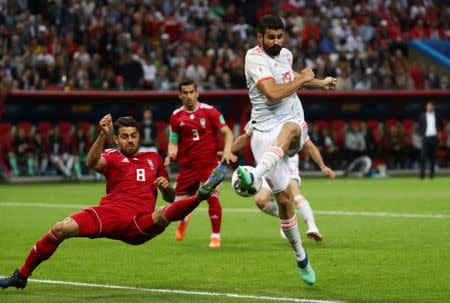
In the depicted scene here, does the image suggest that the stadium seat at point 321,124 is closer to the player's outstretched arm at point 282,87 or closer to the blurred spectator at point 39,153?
the blurred spectator at point 39,153

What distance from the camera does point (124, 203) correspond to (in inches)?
414

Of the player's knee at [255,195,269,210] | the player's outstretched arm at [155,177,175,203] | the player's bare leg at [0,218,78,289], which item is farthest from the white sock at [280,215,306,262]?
the player's knee at [255,195,269,210]

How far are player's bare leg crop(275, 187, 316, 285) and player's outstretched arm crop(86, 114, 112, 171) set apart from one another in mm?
1811

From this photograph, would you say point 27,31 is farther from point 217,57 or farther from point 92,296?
point 92,296

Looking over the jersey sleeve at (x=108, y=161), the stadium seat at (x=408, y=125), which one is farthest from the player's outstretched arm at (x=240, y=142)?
the stadium seat at (x=408, y=125)

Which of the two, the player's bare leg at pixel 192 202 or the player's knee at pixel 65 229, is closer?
the player's bare leg at pixel 192 202

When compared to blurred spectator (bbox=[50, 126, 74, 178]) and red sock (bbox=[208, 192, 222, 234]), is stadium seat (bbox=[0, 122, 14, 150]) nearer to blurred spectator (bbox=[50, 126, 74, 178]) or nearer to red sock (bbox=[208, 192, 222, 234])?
blurred spectator (bbox=[50, 126, 74, 178])

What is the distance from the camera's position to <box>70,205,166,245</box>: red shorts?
33.3 feet

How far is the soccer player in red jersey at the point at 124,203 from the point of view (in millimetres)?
10000

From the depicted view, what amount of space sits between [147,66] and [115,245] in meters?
18.8

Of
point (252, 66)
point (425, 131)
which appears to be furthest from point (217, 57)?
point (252, 66)

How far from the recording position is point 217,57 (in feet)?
116

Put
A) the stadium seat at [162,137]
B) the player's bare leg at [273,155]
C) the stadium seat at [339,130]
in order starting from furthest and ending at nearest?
1. the stadium seat at [339,130]
2. the stadium seat at [162,137]
3. the player's bare leg at [273,155]

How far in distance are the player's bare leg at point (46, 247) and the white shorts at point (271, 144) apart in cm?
207
